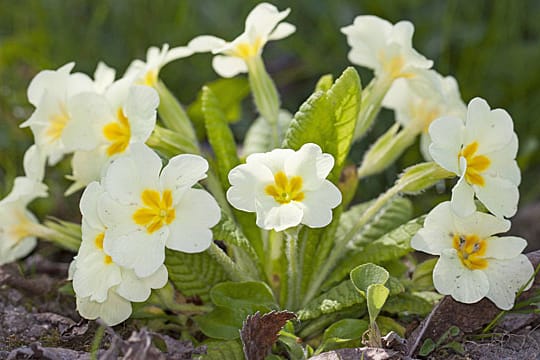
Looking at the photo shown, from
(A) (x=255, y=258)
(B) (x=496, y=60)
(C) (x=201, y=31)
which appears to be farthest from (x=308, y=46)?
(A) (x=255, y=258)

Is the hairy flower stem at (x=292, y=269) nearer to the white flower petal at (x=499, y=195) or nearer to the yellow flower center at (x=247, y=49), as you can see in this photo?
the white flower petal at (x=499, y=195)

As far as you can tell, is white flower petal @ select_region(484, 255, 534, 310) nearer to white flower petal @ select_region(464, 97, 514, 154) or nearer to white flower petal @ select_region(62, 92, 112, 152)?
white flower petal @ select_region(464, 97, 514, 154)

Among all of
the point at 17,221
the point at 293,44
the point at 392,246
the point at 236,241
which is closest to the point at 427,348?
the point at 392,246

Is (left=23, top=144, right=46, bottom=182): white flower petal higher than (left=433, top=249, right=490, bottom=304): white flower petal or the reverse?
higher

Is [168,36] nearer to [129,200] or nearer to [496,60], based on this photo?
[496,60]

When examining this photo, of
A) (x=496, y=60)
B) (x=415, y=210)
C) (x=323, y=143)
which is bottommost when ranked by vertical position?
(x=415, y=210)

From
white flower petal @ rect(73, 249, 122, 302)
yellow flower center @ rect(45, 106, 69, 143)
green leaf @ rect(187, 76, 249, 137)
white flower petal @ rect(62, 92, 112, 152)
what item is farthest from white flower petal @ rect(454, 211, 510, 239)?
green leaf @ rect(187, 76, 249, 137)
